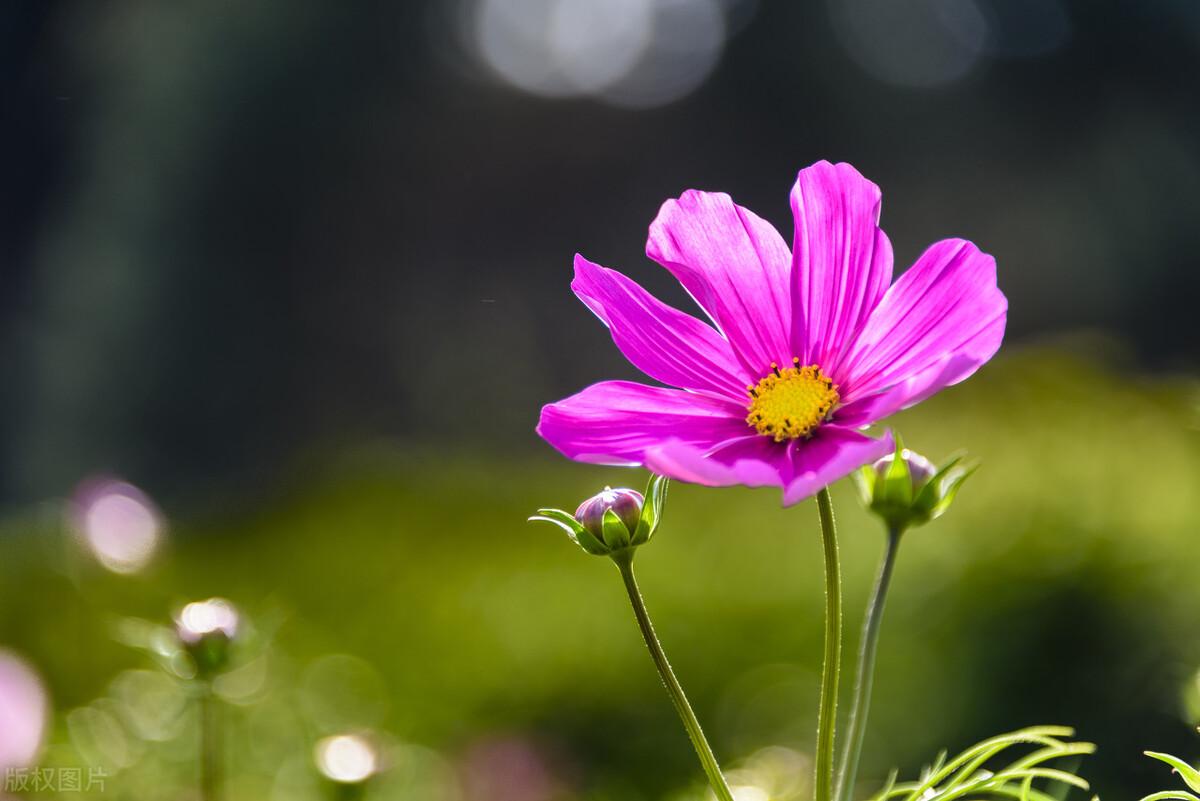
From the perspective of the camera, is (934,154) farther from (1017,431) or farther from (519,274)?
(1017,431)

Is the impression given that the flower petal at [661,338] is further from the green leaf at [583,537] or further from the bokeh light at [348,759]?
the bokeh light at [348,759]

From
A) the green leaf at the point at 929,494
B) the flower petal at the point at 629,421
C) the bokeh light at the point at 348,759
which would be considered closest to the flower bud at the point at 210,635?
the bokeh light at the point at 348,759

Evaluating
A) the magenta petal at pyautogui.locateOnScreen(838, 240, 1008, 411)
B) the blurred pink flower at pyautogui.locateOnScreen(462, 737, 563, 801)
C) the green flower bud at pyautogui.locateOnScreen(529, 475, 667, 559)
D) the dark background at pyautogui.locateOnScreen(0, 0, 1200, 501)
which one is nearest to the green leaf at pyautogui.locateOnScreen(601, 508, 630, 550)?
the green flower bud at pyautogui.locateOnScreen(529, 475, 667, 559)

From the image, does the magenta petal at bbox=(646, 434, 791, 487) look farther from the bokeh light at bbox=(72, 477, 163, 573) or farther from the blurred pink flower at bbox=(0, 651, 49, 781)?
the bokeh light at bbox=(72, 477, 163, 573)

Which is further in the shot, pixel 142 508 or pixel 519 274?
pixel 519 274

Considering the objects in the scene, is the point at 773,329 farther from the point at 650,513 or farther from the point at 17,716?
the point at 17,716

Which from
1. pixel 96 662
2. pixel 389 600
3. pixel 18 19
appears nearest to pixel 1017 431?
pixel 389 600

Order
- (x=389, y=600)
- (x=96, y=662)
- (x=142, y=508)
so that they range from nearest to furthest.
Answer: (x=142, y=508) → (x=96, y=662) → (x=389, y=600)

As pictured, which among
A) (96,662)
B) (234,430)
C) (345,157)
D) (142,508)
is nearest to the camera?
(142,508)
